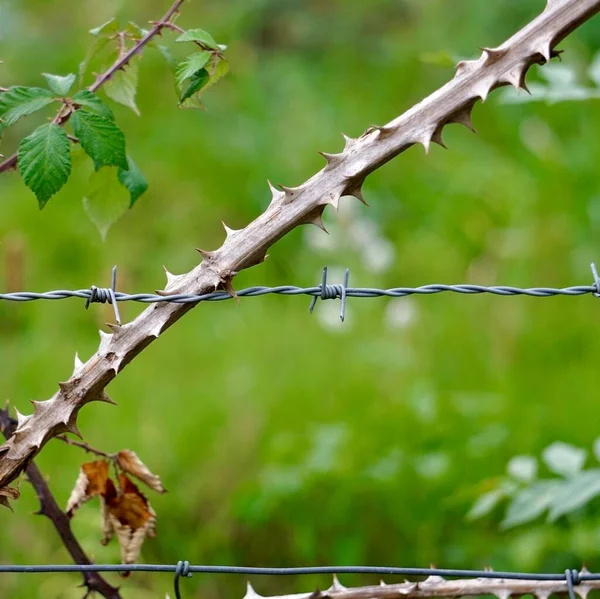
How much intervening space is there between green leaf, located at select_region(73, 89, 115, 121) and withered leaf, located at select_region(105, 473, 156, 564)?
0.61 meters

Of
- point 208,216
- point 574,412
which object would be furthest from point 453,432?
point 208,216

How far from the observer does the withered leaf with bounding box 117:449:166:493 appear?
1.52 m

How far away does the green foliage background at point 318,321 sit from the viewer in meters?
2.80

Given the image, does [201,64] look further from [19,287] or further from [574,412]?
[574,412]

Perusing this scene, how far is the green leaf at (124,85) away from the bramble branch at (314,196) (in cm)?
37

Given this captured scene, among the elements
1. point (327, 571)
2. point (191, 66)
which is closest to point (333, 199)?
point (191, 66)

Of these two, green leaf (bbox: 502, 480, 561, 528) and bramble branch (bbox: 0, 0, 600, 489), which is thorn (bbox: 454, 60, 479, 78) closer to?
bramble branch (bbox: 0, 0, 600, 489)

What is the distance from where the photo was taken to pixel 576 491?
1881mm

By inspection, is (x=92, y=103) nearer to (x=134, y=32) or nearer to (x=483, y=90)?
A: (x=134, y=32)

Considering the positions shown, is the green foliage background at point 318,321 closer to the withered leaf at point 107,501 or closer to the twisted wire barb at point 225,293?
the twisted wire barb at point 225,293

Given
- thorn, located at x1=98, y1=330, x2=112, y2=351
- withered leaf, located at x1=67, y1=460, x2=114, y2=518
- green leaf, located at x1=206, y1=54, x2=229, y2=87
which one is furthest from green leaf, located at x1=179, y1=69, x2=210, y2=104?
withered leaf, located at x1=67, y1=460, x2=114, y2=518

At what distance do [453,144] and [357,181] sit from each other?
434 centimetres

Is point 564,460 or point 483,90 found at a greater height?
point 483,90

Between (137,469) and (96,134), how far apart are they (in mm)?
557
